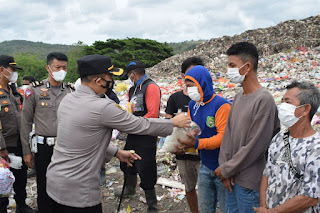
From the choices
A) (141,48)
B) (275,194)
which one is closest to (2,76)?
(275,194)

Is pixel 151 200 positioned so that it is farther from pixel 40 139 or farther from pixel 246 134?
pixel 246 134

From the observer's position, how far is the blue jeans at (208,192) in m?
2.67

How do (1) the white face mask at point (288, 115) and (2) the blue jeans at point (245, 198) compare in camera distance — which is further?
(2) the blue jeans at point (245, 198)

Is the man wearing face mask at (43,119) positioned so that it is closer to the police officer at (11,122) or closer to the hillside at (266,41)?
the police officer at (11,122)

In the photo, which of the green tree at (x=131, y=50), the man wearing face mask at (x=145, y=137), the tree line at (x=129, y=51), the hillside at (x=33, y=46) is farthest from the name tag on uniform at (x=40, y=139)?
the hillside at (x=33, y=46)

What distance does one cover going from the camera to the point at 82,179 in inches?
81.5

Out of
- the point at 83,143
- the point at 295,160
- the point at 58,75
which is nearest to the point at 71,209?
the point at 83,143

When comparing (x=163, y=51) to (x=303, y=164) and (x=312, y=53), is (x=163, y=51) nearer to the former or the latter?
(x=312, y=53)

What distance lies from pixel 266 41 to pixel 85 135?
54.7 feet

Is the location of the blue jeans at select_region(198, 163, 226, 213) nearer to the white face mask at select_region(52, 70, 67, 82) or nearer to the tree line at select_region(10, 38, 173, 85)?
the white face mask at select_region(52, 70, 67, 82)

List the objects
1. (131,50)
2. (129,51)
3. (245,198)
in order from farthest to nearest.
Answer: (131,50) < (129,51) < (245,198)

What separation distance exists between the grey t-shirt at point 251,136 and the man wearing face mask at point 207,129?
0.26 meters

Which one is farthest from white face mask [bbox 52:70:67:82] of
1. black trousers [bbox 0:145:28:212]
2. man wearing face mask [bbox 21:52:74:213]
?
black trousers [bbox 0:145:28:212]

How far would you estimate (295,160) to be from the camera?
1735 mm
